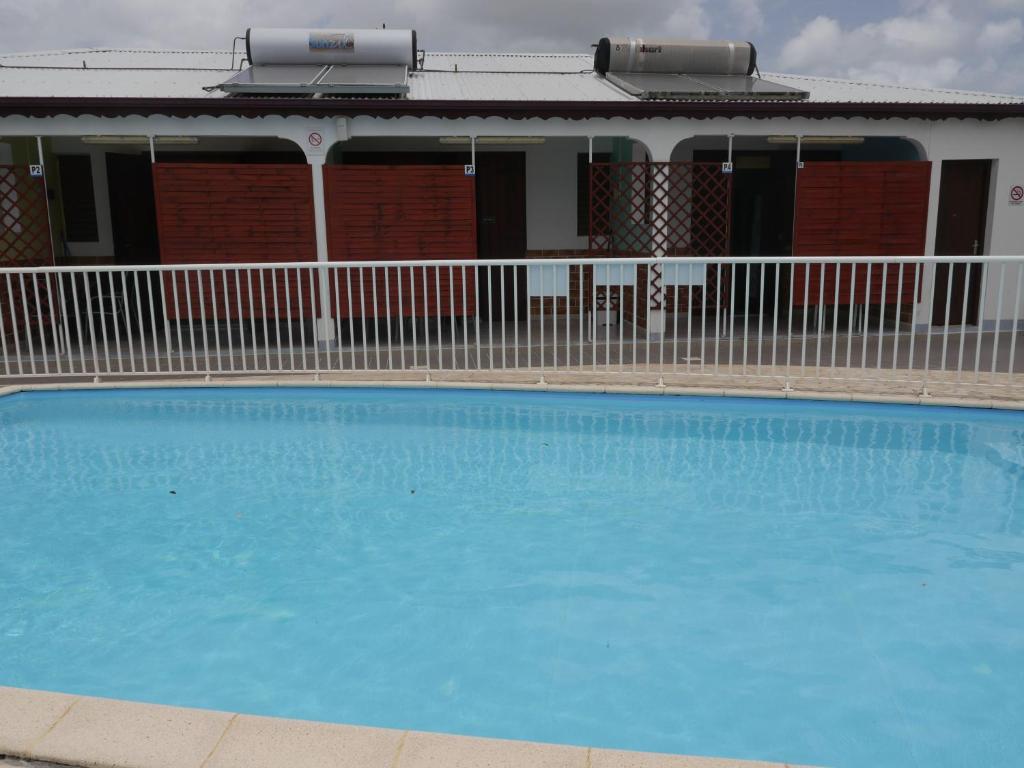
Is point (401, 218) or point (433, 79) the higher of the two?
point (433, 79)

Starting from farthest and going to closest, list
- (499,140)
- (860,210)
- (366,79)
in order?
1. (499,140)
2. (860,210)
3. (366,79)

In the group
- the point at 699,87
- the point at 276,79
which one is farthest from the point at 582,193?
the point at 276,79

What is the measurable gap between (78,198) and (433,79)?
4.97 m

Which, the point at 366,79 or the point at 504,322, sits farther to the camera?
the point at 366,79

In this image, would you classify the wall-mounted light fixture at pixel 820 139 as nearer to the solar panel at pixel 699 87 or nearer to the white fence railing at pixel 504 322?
the solar panel at pixel 699 87

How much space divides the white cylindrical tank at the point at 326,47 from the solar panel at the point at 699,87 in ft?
9.26

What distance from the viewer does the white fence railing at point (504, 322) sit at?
686cm

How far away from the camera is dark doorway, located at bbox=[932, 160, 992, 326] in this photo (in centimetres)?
1012

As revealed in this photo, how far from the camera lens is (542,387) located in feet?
22.4

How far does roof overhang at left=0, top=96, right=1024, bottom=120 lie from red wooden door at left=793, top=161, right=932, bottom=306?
2.08 ft

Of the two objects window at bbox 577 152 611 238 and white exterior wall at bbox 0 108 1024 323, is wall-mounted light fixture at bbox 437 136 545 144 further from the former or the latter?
window at bbox 577 152 611 238

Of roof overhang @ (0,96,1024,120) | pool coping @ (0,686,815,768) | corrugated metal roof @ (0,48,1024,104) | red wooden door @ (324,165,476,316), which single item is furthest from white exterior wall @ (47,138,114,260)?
pool coping @ (0,686,815,768)

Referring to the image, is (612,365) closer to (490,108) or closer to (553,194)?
(490,108)

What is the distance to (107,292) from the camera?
11000mm
